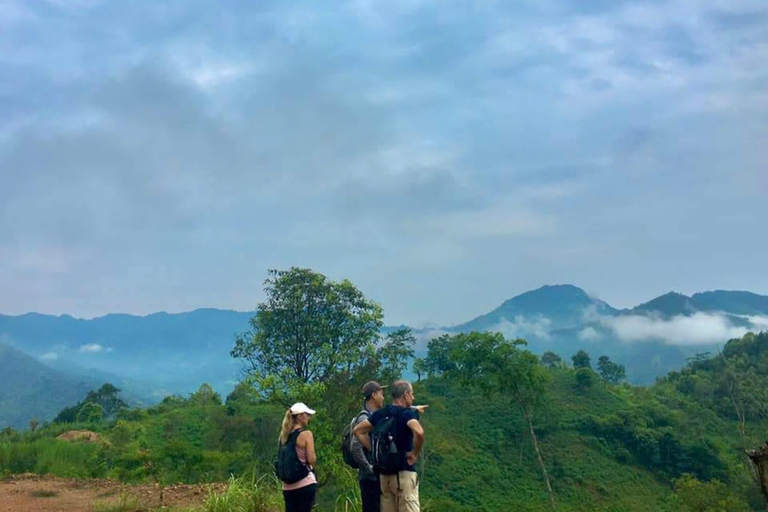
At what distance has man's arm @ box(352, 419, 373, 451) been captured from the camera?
4922 millimetres

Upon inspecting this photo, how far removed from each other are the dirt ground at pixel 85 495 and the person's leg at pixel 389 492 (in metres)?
3.65

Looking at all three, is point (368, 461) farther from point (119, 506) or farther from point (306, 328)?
point (306, 328)

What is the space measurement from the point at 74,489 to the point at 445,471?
2206cm

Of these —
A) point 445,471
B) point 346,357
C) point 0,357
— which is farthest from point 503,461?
point 0,357

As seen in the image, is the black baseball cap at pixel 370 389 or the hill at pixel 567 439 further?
the hill at pixel 567 439

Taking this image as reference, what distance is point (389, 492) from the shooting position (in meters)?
4.75

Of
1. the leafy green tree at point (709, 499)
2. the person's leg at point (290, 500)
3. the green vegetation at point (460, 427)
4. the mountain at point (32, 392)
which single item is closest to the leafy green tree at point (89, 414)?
the green vegetation at point (460, 427)

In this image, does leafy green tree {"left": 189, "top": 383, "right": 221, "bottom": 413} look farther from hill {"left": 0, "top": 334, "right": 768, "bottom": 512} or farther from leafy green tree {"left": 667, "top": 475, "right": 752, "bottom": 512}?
leafy green tree {"left": 667, "top": 475, "right": 752, "bottom": 512}

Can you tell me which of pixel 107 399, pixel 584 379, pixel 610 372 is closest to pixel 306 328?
pixel 584 379

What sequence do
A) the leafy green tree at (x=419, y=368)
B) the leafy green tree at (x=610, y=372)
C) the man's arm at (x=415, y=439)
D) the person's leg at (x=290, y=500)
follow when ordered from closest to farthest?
the man's arm at (x=415, y=439) < the person's leg at (x=290, y=500) < the leafy green tree at (x=419, y=368) < the leafy green tree at (x=610, y=372)

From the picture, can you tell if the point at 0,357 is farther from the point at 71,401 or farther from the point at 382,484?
the point at 382,484

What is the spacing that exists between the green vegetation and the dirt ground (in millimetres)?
571

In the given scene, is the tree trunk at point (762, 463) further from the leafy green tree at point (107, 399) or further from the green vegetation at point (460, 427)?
the leafy green tree at point (107, 399)

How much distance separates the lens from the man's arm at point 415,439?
175 inches
